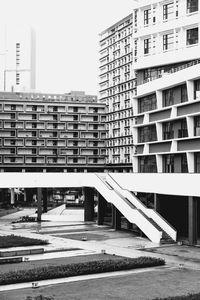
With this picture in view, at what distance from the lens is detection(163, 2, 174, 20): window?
178 feet

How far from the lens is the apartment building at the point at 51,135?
11244 cm

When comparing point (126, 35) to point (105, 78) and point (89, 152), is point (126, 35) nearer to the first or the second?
point (105, 78)

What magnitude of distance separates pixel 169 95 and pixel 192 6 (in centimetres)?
1008

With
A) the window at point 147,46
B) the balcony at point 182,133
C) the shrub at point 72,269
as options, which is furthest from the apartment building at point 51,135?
the shrub at point 72,269

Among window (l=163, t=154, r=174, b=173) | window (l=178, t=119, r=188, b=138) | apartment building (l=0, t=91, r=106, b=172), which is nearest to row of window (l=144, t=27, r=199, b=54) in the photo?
window (l=178, t=119, r=188, b=138)

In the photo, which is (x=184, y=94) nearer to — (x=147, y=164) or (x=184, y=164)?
(x=184, y=164)

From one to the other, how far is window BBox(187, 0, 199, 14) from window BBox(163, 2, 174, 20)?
225 cm

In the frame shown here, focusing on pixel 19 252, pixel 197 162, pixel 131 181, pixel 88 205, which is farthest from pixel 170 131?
pixel 19 252

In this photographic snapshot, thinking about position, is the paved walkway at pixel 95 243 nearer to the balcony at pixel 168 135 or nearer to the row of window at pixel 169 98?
the balcony at pixel 168 135

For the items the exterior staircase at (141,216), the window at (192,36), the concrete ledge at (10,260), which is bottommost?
the concrete ledge at (10,260)

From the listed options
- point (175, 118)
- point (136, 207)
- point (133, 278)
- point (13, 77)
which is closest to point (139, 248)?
point (136, 207)

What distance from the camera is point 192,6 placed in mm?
52344

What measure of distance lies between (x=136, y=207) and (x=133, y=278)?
66.2 feet

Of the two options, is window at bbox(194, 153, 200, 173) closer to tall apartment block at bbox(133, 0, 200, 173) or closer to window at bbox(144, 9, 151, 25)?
tall apartment block at bbox(133, 0, 200, 173)
